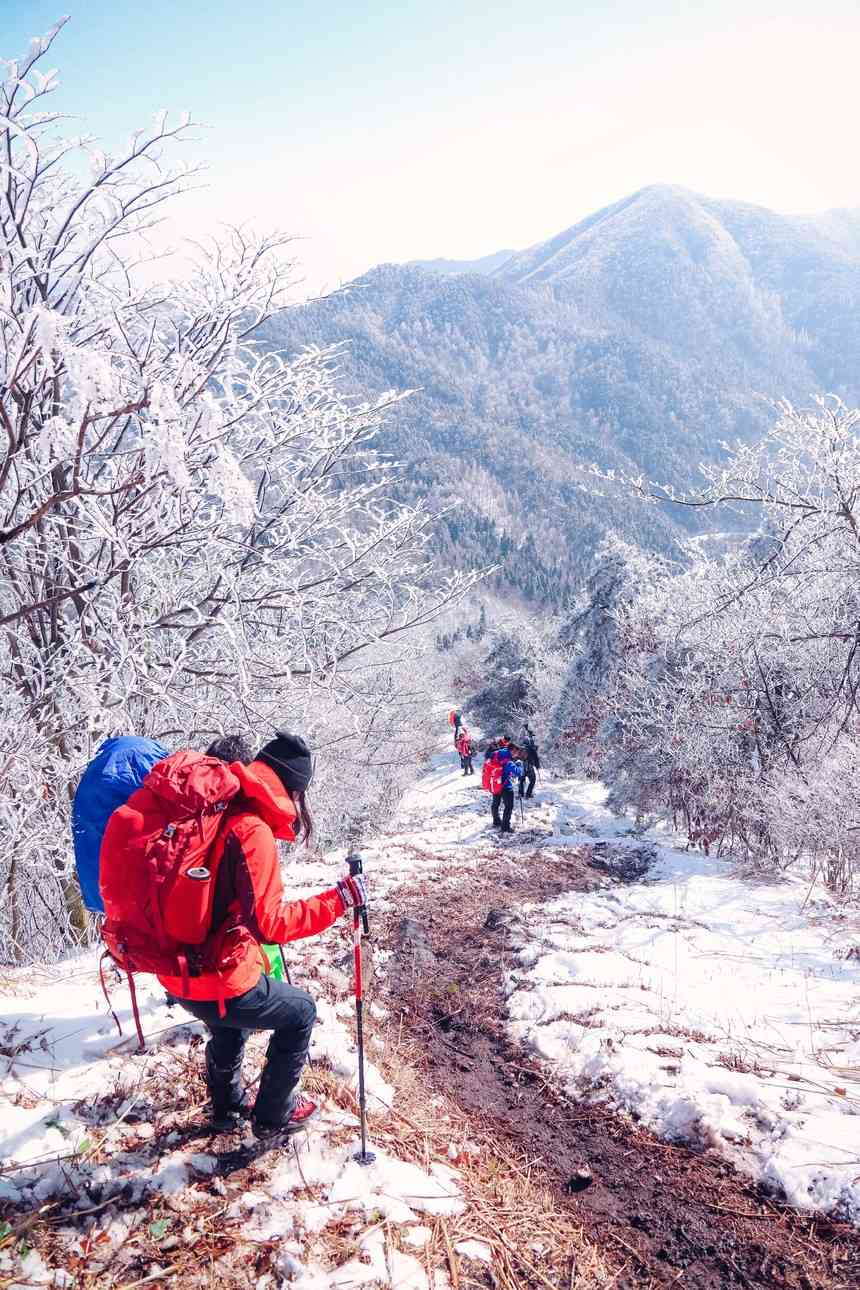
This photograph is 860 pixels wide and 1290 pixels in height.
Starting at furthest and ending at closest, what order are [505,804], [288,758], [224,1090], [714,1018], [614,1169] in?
[505,804], [714,1018], [614,1169], [224,1090], [288,758]

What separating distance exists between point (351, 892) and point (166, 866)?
800mm

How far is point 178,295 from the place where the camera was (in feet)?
16.3

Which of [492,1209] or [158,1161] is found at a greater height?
[158,1161]

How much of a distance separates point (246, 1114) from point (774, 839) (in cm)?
1109

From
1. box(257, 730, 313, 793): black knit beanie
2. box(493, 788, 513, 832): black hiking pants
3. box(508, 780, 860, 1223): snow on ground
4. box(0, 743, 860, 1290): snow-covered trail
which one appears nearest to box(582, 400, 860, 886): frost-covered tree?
box(508, 780, 860, 1223): snow on ground

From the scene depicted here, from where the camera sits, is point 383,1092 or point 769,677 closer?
point 383,1092

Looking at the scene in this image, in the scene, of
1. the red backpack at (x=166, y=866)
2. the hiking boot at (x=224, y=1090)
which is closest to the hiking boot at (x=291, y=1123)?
the hiking boot at (x=224, y=1090)

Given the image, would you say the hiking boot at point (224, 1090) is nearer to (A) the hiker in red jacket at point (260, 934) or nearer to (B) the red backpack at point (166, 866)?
(A) the hiker in red jacket at point (260, 934)

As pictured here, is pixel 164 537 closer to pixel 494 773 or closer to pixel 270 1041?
pixel 270 1041

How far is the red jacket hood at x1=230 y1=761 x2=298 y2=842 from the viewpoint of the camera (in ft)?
7.86

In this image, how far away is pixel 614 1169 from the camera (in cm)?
321

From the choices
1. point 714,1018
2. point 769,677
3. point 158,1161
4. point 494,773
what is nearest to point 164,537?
point 158,1161

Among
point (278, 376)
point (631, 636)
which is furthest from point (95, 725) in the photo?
point (631, 636)

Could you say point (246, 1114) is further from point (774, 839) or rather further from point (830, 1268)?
point (774, 839)
